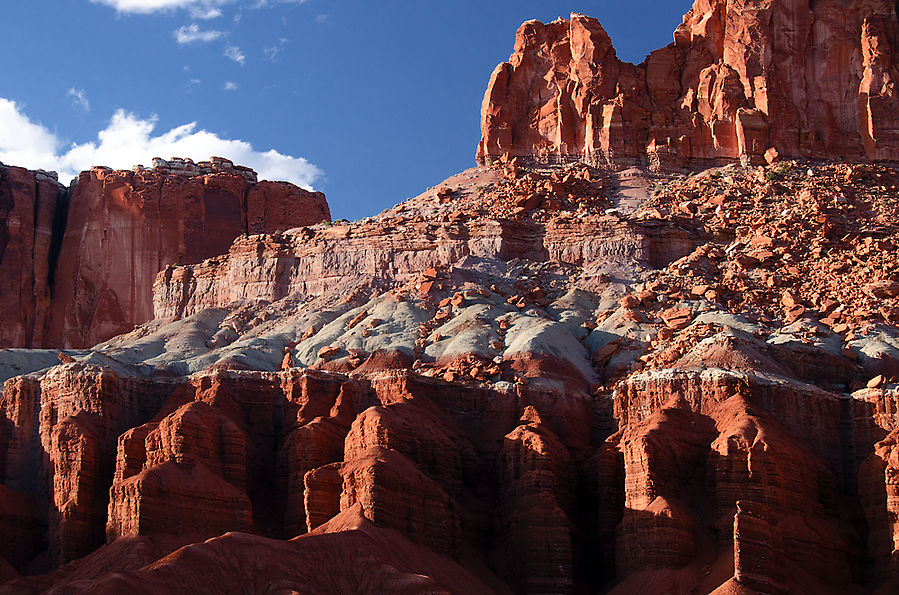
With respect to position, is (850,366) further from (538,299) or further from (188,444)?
(188,444)

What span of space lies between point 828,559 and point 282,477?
2044cm

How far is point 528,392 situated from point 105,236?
41.5m

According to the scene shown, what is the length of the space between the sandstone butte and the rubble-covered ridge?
0.47 feet

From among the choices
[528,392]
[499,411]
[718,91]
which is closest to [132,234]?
[718,91]

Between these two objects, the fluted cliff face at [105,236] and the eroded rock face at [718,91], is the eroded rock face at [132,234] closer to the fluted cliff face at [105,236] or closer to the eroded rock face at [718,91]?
the fluted cliff face at [105,236]

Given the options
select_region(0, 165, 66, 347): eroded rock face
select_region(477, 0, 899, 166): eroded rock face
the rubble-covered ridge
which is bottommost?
the rubble-covered ridge

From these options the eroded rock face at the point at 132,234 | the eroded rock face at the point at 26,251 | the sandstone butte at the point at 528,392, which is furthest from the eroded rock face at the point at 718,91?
the eroded rock face at the point at 26,251

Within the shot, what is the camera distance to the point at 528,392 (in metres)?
65.5

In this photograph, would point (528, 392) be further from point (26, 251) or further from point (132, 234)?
point (26, 251)

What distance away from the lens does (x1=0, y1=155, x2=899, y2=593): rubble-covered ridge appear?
57.2 meters

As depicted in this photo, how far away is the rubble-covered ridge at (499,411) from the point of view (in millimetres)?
57250

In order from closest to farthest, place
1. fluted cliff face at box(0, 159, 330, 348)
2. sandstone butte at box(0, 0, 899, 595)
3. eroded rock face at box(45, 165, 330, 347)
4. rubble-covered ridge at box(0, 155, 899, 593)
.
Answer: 1. sandstone butte at box(0, 0, 899, 595)
2. rubble-covered ridge at box(0, 155, 899, 593)
3. eroded rock face at box(45, 165, 330, 347)
4. fluted cliff face at box(0, 159, 330, 348)

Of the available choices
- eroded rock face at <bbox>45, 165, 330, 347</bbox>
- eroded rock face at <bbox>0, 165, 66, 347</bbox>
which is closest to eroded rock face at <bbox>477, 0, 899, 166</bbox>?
eroded rock face at <bbox>45, 165, 330, 347</bbox>

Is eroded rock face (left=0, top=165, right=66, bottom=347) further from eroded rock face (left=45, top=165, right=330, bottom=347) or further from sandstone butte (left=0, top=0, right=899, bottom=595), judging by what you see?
sandstone butte (left=0, top=0, right=899, bottom=595)
